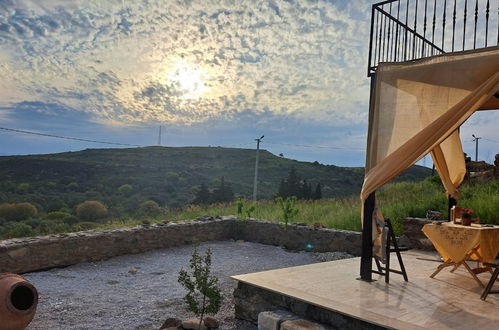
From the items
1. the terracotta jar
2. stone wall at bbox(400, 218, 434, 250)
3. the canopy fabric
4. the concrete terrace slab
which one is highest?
the canopy fabric

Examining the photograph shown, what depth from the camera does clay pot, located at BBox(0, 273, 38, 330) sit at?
169 inches

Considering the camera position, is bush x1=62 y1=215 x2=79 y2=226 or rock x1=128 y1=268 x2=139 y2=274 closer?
rock x1=128 y1=268 x2=139 y2=274

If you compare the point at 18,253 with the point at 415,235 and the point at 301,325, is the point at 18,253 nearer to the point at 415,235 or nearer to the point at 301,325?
the point at 301,325

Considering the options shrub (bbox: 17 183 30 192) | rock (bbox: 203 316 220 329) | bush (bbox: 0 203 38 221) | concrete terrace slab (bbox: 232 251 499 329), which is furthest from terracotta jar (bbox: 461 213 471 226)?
shrub (bbox: 17 183 30 192)

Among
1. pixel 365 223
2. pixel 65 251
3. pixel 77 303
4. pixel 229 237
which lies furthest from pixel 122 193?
pixel 365 223

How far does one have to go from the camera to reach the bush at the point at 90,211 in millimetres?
20234

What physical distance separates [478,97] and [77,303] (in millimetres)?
5521

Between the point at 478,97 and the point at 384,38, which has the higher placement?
the point at 384,38

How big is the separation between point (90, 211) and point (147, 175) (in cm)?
1517

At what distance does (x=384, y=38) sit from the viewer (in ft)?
18.2

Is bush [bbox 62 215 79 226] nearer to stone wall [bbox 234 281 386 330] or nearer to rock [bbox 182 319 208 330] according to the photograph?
stone wall [bbox 234 281 386 330]

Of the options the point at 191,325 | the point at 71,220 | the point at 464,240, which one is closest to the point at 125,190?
the point at 71,220

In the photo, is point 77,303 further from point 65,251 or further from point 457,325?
point 457,325

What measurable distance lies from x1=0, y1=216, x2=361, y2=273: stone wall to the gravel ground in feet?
0.66
